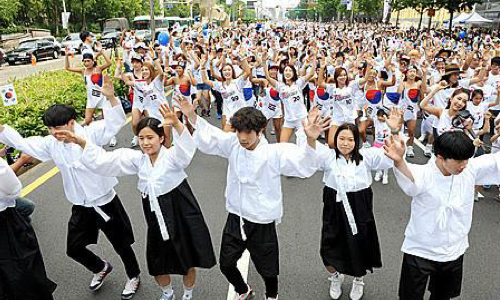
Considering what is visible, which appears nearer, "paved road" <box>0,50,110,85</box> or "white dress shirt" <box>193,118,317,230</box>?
"white dress shirt" <box>193,118,317,230</box>

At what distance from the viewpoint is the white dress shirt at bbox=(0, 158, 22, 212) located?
2.60m

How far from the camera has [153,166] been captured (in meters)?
2.98

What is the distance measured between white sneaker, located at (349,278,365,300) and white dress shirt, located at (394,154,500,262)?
0.85m

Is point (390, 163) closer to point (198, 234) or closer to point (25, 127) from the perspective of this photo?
point (198, 234)

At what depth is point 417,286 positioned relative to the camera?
275 centimetres

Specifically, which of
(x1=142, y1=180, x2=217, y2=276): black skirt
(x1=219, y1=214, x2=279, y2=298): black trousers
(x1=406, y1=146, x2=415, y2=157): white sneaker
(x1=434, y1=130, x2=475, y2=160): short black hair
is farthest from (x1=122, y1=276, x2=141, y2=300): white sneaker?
(x1=406, y1=146, x2=415, y2=157): white sneaker

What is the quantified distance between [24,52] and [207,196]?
22.9 m

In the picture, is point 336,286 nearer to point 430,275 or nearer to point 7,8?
point 430,275

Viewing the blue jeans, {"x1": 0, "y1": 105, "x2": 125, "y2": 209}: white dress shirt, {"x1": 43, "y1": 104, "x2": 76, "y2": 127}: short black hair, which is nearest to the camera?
{"x1": 43, "y1": 104, "x2": 76, "y2": 127}: short black hair

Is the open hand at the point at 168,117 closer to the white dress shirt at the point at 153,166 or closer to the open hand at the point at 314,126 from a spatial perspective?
the white dress shirt at the point at 153,166

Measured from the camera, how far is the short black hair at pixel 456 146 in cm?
239

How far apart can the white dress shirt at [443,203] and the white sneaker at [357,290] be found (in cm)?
85

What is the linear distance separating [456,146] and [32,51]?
86.8 ft

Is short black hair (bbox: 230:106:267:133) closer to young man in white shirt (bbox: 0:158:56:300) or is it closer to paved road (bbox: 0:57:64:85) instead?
young man in white shirt (bbox: 0:158:56:300)
